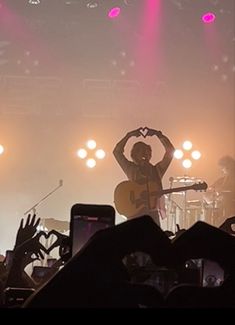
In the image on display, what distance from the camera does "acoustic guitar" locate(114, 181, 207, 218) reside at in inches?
128

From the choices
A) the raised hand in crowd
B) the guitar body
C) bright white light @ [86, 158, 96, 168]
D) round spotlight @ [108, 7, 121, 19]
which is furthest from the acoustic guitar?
bright white light @ [86, 158, 96, 168]

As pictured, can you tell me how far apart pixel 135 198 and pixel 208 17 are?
9.64 ft

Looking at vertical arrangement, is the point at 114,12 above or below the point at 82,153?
above

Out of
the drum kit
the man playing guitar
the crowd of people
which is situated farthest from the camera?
the drum kit

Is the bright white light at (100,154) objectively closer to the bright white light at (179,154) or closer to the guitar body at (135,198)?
the bright white light at (179,154)

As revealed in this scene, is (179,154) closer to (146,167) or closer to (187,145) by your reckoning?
(187,145)

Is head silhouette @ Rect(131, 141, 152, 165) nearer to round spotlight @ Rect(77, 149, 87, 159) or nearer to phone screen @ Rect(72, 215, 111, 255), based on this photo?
phone screen @ Rect(72, 215, 111, 255)

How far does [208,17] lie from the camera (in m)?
5.72

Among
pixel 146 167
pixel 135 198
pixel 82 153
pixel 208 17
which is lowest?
pixel 135 198

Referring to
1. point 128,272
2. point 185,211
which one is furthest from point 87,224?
point 185,211

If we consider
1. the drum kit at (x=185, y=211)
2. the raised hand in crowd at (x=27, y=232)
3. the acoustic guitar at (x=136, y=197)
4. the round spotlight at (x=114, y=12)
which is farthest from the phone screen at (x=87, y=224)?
the round spotlight at (x=114, y=12)

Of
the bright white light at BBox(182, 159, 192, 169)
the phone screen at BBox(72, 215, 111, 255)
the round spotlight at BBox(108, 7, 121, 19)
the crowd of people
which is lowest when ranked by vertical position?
the crowd of people

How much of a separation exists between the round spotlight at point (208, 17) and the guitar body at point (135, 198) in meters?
2.80

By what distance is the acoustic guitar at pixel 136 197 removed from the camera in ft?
10.7
